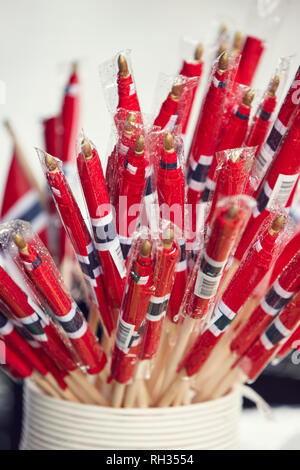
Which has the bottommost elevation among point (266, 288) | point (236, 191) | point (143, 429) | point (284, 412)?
point (284, 412)

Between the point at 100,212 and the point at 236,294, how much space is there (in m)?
0.13

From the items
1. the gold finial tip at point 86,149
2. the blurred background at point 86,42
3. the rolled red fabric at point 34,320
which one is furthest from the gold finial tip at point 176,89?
the blurred background at point 86,42

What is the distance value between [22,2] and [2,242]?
0.88 meters

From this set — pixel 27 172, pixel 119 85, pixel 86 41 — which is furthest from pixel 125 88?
pixel 86 41

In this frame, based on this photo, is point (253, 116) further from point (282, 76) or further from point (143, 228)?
point (143, 228)

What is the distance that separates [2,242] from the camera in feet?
1.32

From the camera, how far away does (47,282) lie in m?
0.39

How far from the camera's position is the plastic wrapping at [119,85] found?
0.41m

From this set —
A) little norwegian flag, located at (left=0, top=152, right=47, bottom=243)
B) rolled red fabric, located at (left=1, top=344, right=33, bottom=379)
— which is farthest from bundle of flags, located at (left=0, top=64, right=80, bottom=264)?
rolled red fabric, located at (left=1, top=344, right=33, bottom=379)

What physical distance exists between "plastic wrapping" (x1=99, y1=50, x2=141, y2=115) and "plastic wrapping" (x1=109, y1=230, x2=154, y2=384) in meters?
0.12

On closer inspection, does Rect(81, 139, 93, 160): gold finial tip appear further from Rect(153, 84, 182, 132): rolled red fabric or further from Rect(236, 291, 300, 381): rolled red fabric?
Rect(236, 291, 300, 381): rolled red fabric

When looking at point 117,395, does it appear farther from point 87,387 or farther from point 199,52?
point 199,52

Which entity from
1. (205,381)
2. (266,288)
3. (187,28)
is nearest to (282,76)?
(266,288)

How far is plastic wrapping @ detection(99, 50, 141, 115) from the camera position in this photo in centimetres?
41
